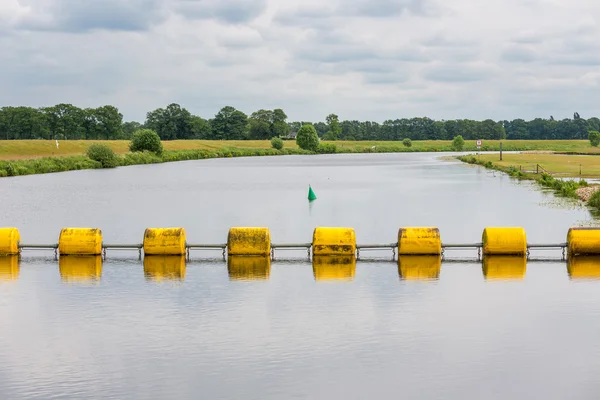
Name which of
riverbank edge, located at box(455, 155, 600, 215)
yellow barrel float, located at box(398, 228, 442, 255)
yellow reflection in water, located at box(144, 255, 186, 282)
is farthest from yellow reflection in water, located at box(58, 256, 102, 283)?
riverbank edge, located at box(455, 155, 600, 215)

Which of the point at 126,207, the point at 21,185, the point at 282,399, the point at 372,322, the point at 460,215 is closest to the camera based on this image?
the point at 282,399

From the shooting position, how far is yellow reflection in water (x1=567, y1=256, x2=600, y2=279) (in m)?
25.2

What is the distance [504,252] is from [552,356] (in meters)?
12.5

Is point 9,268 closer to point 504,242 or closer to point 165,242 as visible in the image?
point 165,242

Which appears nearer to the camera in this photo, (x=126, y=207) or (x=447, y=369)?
(x=447, y=369)

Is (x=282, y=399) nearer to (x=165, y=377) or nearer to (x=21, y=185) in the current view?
(x=165, y=377)

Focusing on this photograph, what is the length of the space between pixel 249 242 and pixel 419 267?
604 cm

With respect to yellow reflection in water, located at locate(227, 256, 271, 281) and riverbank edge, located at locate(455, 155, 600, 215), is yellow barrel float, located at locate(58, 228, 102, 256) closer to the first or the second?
yellow reflection in water, located at locate(227, 256, 271, 281)

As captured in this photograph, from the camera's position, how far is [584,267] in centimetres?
2672

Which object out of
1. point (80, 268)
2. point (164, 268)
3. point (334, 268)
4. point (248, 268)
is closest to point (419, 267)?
point (334, 268)

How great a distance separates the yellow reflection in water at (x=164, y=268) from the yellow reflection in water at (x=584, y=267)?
1250 centimetres

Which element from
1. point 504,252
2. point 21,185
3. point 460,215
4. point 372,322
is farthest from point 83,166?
point 372,322

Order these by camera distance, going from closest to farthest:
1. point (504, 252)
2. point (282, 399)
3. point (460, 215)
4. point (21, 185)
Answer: point (282, 399) → point (504, 252) → point (460, 215) → point (21, 185)

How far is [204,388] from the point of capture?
47.4 ft
